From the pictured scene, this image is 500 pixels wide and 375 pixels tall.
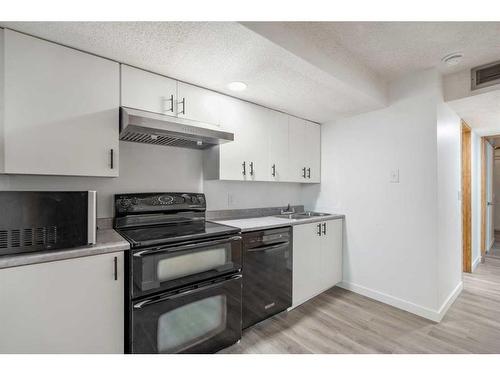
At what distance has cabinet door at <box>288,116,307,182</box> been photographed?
2787mm

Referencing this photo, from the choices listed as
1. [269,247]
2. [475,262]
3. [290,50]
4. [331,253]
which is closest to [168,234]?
[269,247]

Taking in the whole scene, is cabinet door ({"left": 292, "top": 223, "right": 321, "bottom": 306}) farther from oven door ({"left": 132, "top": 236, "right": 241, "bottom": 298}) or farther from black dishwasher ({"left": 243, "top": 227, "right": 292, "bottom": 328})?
oven door ({"left": 132, "top": 236, "right": 241, "bottom": 298})

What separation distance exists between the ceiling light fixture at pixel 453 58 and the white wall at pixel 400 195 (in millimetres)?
143

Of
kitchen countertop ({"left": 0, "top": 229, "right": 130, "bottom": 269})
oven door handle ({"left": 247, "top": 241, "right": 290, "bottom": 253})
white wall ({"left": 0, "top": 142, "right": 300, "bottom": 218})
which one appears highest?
white wall ({"left": 0, "top": 142, "right": 300, "bottom": 218})

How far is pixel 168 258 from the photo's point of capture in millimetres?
1491

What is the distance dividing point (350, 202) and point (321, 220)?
0.51 m

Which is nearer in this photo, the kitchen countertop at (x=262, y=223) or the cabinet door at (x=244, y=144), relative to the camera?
the kitchen countertop at (x=262, y=223)

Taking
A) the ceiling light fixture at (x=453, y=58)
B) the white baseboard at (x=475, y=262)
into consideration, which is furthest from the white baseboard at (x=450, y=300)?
the ceiling light fixture at (x=453, y=58)

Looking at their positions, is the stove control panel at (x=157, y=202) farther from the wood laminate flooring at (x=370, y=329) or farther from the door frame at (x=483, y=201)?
the door frame at (x=483, y=201)

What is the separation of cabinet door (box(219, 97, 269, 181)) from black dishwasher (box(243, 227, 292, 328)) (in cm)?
62

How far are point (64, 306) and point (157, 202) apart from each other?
3.08ft

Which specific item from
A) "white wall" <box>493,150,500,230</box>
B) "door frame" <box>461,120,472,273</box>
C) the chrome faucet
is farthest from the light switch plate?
"white wall" <box>493,150,500,230</box>

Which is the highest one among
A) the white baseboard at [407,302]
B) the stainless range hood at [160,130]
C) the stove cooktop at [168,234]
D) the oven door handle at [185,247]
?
the stainless range hood at [160,130]

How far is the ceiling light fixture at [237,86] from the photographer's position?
196 cm
